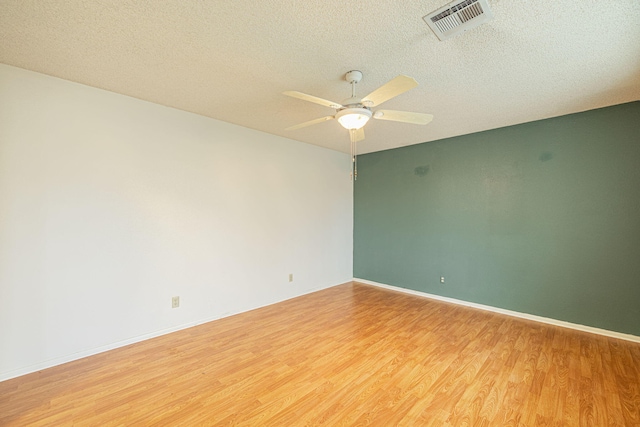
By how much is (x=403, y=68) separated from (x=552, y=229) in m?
2.89

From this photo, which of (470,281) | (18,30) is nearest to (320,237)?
(470,281)

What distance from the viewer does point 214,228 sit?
3.39 metres

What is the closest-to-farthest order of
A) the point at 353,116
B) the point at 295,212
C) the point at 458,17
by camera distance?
the point at 458,17
the point at 353,116
the point at 295,212

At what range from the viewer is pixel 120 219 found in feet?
8.75

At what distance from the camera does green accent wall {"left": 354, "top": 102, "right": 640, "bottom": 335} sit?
2.90 m

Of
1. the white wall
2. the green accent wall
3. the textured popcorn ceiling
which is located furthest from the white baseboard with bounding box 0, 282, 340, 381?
the green accent wall

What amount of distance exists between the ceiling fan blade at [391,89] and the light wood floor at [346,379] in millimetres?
2194

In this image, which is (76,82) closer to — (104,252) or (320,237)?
(104,252)

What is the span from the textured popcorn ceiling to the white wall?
36 cm

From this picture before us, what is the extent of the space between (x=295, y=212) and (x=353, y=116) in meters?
2.52

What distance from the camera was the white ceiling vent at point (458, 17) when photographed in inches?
58.2

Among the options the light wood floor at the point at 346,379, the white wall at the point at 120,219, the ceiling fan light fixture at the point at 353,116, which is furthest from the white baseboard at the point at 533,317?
→ the ceiling fan light fixture at the point at 353,116

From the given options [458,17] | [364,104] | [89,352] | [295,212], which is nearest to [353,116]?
[364,104]

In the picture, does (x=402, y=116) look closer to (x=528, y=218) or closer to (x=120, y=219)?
(x=528, y=218)
